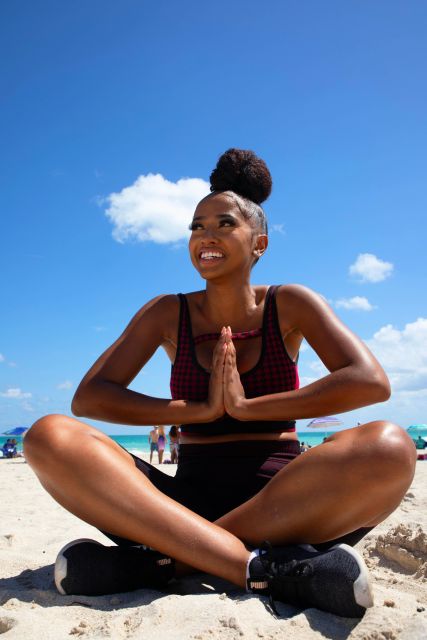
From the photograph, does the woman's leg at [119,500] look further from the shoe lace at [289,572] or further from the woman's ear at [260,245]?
the woman's ear at [260,245]

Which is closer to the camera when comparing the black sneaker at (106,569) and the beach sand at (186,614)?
the beach sand at (186,614)

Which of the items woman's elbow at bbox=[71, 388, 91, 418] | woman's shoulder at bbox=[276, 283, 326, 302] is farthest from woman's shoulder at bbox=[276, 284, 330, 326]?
woman's elbow at bbox=[71, 388, 91, 418]

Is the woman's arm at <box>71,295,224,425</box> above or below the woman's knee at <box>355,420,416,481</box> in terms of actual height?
above

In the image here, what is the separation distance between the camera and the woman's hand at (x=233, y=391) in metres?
2.73

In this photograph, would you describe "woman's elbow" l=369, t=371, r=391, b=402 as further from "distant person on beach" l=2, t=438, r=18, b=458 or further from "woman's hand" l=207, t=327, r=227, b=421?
"distant person on beach" l=2, t=438, r=18, b=458

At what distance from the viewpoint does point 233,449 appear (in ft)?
9.43

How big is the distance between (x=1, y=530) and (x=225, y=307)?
2674mm

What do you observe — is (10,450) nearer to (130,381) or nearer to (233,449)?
(130,381)

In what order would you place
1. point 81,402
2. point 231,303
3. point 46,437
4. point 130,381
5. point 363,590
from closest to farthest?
point 363,590
point 46,437
point 81,402
point 130,381
point 231,303

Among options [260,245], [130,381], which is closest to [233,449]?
[130,381]

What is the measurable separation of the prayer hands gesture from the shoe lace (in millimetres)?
683

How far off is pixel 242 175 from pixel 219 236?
45cm

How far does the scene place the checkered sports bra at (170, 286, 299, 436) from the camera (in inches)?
116

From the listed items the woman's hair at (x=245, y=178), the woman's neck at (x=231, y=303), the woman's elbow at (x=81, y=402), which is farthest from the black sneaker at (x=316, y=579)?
the woman's hair at (x=245, y=178)
